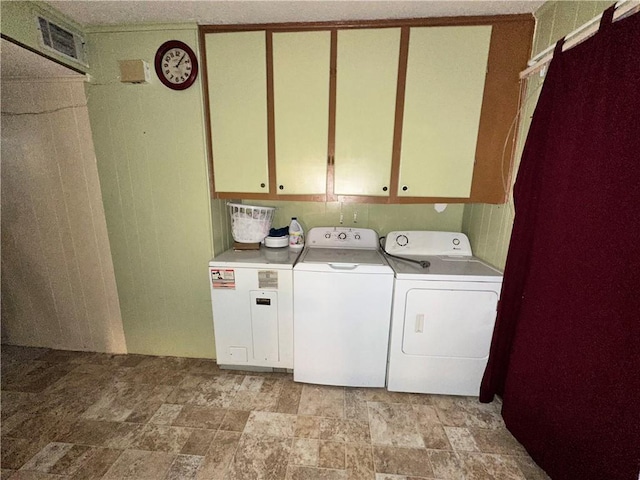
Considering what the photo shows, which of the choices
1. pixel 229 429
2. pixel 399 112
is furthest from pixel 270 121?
pixel 229 429

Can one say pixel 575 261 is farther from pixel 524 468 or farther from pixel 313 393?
pixel 313 393

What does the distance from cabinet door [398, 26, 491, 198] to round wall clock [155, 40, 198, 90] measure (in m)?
1.44

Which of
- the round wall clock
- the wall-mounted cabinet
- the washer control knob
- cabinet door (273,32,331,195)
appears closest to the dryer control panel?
the washer control knob

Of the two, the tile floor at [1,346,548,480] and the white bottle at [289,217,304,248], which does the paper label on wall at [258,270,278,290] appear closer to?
the white bottle at [289,217,304,248]

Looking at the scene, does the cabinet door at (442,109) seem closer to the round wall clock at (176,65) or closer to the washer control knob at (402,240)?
the washer control knob at (402,240)

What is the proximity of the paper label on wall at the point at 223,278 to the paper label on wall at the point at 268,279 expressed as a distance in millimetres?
193

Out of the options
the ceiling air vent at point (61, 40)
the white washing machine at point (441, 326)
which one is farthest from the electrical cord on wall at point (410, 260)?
the ceiling air vent at point (61, 40)

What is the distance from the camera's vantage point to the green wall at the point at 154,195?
1.74 meters

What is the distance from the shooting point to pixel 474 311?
5.42 feet

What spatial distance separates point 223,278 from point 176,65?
58.5 inches

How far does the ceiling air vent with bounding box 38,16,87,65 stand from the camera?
4.88ft

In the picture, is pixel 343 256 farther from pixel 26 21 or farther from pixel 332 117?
pixel 26 21

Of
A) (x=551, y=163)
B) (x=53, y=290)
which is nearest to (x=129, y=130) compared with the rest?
(x=53, y=290)

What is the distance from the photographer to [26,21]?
1415 millimetres
